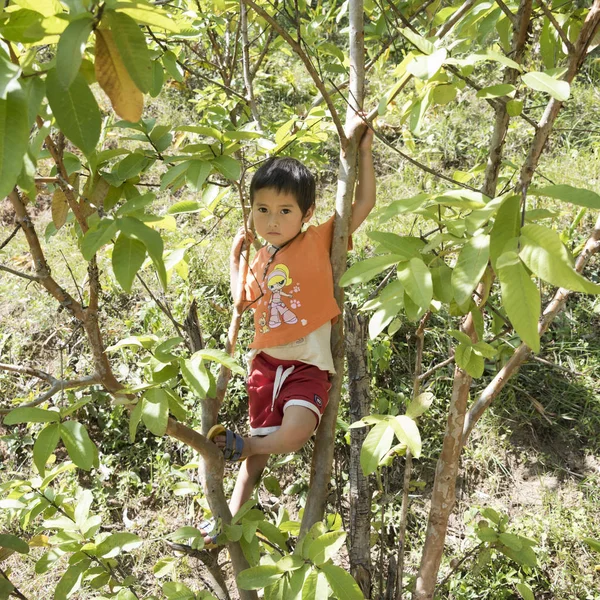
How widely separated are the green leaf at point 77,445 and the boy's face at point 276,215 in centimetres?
98

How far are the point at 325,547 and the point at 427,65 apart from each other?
964 mm

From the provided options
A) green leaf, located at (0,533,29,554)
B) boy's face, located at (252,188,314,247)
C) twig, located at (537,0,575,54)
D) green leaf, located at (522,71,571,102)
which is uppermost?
boy's face, located at (252,188,314,247)

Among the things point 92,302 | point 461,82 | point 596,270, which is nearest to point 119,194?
point 92,302

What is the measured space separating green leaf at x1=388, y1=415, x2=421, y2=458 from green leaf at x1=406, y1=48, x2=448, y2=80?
65cm

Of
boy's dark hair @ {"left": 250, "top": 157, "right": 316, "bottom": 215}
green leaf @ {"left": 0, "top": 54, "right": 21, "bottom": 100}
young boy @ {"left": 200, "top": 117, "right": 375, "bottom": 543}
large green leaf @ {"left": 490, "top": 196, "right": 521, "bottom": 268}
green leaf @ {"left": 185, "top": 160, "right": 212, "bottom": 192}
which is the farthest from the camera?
boy's dark hair @ {"left": 250, "top": 157, "right": 316, "bottom": 215}

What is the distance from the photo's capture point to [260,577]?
1.34 meters

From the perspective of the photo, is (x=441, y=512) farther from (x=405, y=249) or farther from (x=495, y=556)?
(x=495, y=556)

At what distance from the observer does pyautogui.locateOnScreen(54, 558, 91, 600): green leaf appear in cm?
154

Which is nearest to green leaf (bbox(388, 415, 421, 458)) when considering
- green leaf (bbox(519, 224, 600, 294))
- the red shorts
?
green leaf (bbox(519, 224, 600, 294))

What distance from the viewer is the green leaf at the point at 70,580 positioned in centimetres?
154

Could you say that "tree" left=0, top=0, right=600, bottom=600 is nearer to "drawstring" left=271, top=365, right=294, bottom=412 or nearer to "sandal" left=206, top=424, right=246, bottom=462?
"sandal" left=206, top=424, right=246, bottom=462

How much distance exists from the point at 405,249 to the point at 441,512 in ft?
2.85

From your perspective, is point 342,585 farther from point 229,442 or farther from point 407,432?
point 229,442

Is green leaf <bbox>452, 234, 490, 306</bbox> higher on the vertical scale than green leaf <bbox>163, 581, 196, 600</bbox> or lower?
higher
